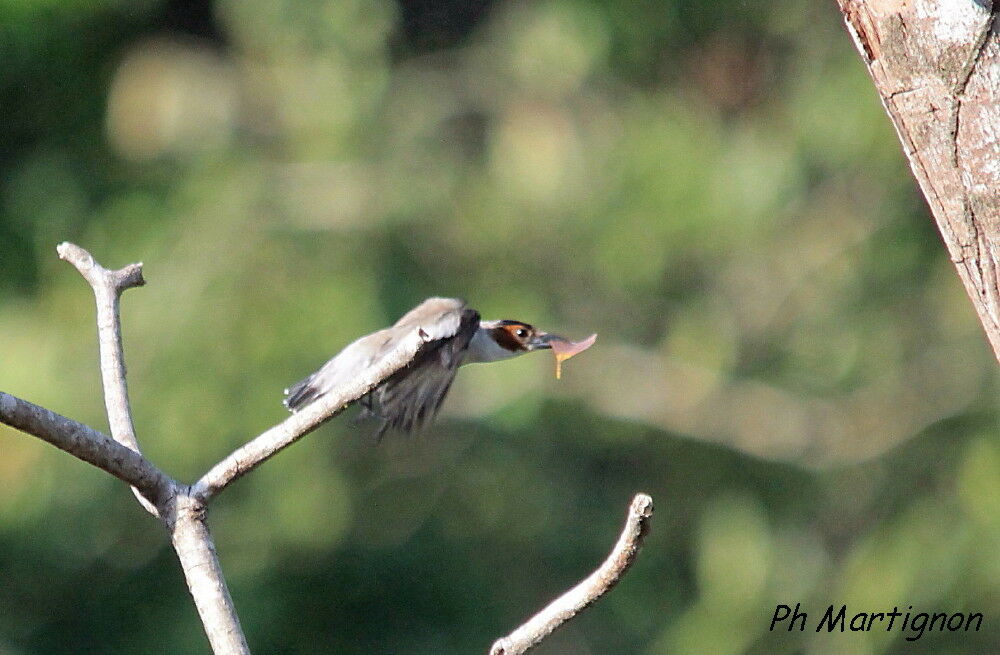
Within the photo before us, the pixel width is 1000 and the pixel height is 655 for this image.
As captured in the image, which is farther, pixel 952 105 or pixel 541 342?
pixel 541 342

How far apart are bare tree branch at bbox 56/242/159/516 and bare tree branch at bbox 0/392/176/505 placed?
0.04 metres

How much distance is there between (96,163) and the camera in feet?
20.5

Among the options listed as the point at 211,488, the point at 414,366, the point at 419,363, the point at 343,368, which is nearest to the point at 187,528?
the point at 211,488

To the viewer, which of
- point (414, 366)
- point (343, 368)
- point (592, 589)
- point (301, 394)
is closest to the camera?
point (592, 589)

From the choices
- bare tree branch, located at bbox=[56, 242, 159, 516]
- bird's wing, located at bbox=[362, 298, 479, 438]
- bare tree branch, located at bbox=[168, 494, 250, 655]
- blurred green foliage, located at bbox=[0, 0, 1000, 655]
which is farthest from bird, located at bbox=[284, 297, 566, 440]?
blurred green foliage, located at bbox=[0, 0, 1000, 655]

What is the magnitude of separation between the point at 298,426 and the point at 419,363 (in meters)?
0.82

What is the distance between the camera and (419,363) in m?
2.25

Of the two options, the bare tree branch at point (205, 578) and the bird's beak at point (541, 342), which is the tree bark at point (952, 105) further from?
the bird's beak at point (541, 342)

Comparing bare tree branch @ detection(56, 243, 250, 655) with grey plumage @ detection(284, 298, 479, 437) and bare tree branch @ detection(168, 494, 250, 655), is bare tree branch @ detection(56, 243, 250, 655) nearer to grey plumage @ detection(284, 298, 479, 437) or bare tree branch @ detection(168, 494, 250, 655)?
bare tree branch @ detection(168, 494, 250, 655)

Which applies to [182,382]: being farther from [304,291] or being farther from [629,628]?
[629,628]

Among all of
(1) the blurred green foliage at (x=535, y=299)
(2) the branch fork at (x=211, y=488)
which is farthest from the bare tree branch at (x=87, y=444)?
(1) the blurred green foliage at (x=535, y=299)

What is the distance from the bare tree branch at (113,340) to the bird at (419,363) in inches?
17.9

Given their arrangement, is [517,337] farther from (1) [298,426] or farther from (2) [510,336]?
(1) [298,426]

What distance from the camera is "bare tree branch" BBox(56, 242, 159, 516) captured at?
5.04ft
